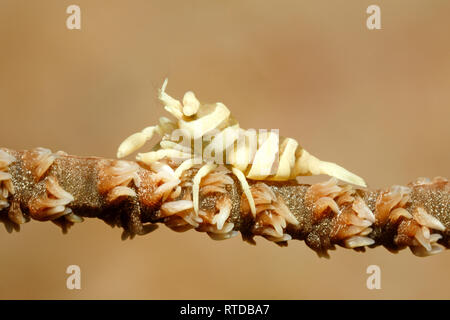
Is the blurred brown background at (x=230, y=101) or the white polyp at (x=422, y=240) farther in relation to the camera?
the blurred brown background at (x=230, y=101)

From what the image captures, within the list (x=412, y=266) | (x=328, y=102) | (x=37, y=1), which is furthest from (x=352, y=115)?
(x=37, y=1)

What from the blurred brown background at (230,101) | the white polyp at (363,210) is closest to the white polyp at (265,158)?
the white polyp at (363,210)

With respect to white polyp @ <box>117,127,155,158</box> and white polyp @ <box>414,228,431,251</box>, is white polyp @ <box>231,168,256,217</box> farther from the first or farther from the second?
white polyp @ <box>414,228,431,251</box>

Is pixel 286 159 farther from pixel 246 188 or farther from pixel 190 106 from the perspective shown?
pixel 190 106

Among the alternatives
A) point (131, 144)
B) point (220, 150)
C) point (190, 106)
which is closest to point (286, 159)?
point (220, 150)

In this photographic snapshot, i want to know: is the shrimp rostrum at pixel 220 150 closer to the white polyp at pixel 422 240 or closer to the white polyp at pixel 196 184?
the white polyp at pixel 196 184

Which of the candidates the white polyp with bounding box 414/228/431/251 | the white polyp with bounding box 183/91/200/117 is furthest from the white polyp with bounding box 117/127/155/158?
the white polyp with bounding box 414/228/431/251
